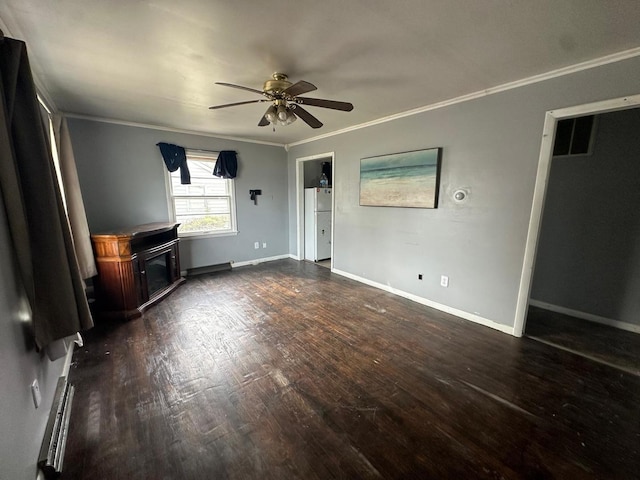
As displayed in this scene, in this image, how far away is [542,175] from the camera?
2.25m

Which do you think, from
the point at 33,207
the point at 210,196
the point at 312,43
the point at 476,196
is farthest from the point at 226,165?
the point at 476,196

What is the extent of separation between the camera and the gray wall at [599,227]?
256cm

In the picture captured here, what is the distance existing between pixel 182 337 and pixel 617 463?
10.4 feet

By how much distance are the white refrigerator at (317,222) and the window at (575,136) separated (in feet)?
11.2

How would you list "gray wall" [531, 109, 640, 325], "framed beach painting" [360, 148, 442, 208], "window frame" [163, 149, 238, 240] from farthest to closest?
"window frame" [163, 149, 238, 240] → "framed beach painting" [360, 148, 442, 208] → "gray wall" [531, 109, 640, 325]

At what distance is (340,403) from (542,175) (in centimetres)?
254

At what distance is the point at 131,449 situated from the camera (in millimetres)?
1414

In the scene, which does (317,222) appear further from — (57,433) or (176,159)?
(57,433)

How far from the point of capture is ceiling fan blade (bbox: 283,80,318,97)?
179cm

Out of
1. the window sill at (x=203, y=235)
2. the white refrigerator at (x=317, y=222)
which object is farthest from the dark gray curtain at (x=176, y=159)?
the white refrigerator at (x=317, y=222)

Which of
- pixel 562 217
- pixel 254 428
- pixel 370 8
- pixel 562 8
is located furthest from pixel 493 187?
pixel 254 428

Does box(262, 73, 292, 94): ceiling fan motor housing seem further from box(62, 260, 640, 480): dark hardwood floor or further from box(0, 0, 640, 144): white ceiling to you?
box(62, 260, 640, 480): dark hardwood floor

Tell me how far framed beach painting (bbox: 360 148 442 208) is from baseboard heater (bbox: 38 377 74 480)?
3.51m

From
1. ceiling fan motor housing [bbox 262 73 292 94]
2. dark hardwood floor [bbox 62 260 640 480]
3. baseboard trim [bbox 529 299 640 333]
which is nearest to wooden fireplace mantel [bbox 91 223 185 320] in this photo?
dark hardwood floor [bbox 62 260 640 480]
